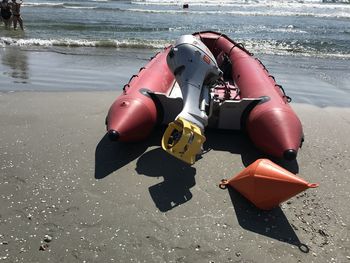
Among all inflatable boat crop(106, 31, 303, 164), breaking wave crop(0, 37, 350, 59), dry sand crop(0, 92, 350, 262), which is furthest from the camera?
breaking wave crop(0, 37, 350, 59)

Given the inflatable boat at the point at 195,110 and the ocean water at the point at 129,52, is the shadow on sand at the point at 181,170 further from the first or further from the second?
the ocean water at the point at 129,52

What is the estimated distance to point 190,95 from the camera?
404 cm

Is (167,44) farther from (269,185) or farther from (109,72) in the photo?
(269,185)

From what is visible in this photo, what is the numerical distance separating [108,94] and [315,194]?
3837 millimetres

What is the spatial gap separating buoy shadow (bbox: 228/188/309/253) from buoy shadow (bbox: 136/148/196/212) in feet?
1.50

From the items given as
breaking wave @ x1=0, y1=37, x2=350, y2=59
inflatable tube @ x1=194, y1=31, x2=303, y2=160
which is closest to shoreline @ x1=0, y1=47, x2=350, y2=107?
breaking wave @ x1=0, y1=37, x2=350, y2=59

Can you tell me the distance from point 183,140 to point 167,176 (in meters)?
0.46

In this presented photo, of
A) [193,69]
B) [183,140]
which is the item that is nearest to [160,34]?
[193,69]

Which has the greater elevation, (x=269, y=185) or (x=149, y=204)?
(x=269, y=185)

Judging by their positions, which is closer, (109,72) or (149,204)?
(149,204)

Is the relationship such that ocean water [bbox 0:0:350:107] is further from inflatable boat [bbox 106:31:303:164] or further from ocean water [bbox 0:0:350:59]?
inflatable boat [bbox 106:31:303:164]

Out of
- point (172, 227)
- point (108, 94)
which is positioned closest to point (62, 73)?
point (108, 94)

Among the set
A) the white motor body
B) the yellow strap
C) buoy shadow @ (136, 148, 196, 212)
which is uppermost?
the white motor body

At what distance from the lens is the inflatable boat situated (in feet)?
11.7
